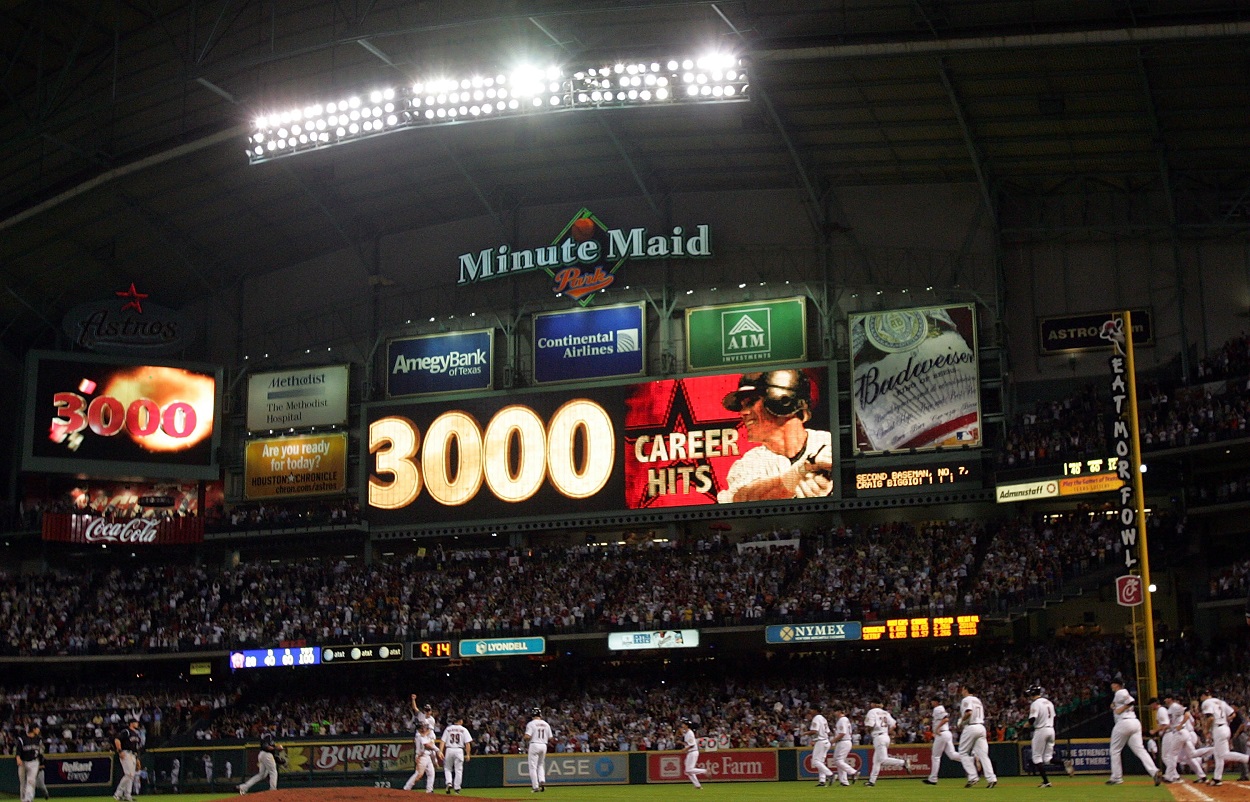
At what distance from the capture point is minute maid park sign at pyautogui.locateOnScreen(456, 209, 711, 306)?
56000mm

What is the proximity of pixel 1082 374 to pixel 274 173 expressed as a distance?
3183cm

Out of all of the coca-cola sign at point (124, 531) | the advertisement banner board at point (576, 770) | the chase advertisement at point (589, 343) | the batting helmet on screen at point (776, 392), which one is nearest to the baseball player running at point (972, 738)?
the advertisement banner board at point (576, 770)

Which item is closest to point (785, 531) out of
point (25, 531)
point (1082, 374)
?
point (1082, 374)

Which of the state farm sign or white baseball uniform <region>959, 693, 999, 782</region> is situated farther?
the state farm sign

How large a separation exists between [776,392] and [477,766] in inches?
759

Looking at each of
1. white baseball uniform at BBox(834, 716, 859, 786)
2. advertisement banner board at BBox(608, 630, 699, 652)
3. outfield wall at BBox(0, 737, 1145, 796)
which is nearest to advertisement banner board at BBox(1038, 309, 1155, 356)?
advertisement banner board at BBox(608, 630, 699, 652)

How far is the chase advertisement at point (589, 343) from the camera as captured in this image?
5594 cm

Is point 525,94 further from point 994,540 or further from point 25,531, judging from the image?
point 25,531

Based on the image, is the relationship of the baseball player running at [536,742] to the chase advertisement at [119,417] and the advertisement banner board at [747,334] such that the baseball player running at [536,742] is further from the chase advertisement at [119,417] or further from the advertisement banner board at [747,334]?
the chase advertisement at [119,417]

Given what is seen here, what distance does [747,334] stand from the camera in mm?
54625

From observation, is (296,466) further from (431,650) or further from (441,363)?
(431,650)

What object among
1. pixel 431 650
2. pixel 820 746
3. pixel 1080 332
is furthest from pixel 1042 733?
pixel 431 650

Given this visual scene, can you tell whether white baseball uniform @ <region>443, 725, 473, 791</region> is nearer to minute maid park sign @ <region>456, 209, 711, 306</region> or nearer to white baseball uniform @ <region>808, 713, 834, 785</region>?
white baseball uniform @ <region>808, 713, 834, 785</region>

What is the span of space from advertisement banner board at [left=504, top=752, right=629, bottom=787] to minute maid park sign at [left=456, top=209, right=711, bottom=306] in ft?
70.8
